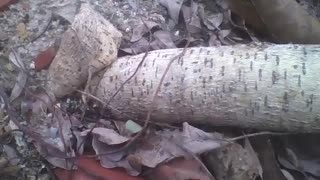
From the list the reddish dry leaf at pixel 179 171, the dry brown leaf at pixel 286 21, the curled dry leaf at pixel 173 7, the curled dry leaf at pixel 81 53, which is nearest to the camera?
the reddish dry leaf at pixel 179 171

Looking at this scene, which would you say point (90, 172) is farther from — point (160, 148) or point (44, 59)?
point (44, 59)

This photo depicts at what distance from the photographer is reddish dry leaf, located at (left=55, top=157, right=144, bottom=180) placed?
172 centimetres

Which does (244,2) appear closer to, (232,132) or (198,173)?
(232,132)

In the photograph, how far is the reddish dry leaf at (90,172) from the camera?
172 cm

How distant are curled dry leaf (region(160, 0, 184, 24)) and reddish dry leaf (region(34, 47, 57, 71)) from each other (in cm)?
52

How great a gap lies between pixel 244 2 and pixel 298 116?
59cm

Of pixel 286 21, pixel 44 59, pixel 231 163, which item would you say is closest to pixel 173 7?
pixel 286 21

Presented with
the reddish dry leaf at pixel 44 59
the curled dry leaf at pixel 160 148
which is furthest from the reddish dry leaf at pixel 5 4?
the curled dry leaf at pixel 160 148

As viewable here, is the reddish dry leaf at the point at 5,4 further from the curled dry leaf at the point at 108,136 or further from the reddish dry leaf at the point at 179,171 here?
the reddish dry leaf at the point at 179,171

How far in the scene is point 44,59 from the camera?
1958mm

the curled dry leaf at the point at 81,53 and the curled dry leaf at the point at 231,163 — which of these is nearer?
the curled dry leaf at the point at 231,163

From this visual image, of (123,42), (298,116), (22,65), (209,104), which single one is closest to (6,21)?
(22,65)

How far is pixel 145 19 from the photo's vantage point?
6.99 ft

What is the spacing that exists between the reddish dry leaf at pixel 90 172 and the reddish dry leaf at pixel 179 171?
65 millimetres
